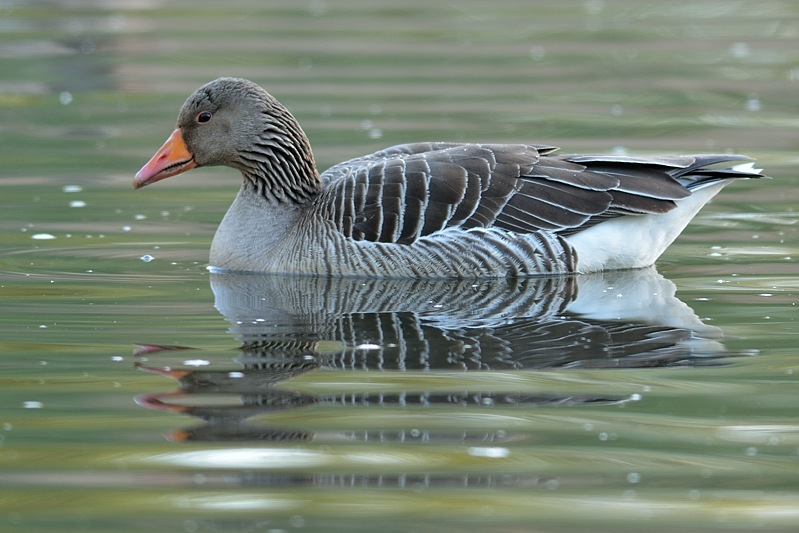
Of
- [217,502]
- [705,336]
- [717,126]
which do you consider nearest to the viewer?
[217,502]

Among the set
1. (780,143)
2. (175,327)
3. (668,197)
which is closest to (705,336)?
(668,197)

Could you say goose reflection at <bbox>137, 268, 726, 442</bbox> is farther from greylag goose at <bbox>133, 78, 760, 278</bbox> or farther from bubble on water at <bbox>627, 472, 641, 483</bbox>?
bubble on water at <bbox>627, 472, 641, 483</bbox>

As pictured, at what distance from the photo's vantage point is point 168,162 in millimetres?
12289

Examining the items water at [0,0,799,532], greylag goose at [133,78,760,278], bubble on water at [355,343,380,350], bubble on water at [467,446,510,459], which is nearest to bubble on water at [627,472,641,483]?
water at [0,0,799,532]

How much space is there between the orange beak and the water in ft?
2.43

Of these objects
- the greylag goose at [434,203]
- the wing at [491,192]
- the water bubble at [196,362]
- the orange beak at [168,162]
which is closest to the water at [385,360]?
the water bubble at [196,362]

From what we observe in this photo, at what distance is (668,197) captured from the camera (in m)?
11.9

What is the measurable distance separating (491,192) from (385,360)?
3090 millimetres

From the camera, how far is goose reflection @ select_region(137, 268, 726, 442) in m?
8.14

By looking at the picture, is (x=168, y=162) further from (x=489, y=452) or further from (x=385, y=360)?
(x=489, y=452)

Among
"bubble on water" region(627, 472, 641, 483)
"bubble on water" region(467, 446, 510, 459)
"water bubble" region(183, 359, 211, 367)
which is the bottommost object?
"bubble on water" region(627, 472, 641, 483)

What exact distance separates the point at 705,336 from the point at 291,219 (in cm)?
410

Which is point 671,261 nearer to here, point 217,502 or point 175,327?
point 175,327

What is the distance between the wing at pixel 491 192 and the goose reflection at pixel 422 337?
49 centimetres
